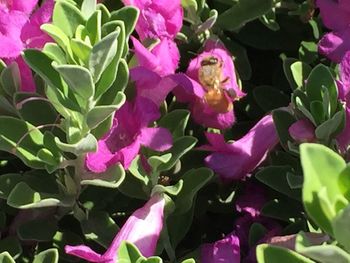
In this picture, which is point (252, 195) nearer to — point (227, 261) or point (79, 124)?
point (227, 261)

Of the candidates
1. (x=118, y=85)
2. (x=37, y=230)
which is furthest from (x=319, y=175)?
(x=37, y=230)

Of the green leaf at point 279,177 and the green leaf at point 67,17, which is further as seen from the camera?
the green leaf at point 279,177

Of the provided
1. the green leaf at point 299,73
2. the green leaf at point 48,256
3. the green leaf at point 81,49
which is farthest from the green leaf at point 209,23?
the green leaf at point 48,256

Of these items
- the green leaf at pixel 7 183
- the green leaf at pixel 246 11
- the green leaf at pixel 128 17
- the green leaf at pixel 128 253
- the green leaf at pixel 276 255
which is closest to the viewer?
the green leaf at pixel 276 255

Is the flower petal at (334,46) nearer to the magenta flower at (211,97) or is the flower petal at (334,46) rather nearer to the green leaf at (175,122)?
the magenta flower at (211,97)

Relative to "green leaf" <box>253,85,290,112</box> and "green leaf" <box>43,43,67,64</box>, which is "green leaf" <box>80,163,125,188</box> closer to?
"green leaf" <box>43,43,67,64</box>

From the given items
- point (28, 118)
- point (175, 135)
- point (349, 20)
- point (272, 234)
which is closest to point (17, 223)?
point (28, 118)

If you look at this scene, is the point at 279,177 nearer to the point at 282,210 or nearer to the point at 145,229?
the point at 282,210
